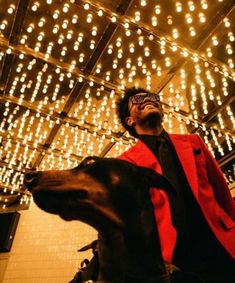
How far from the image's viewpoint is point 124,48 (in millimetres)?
2988

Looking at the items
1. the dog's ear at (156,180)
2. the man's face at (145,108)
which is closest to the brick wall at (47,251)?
the man's face at (145,108)

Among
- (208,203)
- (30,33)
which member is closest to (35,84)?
(30,33)

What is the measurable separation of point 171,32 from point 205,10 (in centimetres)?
35

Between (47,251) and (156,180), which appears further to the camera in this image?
(47,251)

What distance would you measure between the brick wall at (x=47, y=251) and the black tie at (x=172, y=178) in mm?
3438

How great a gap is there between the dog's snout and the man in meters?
0.46

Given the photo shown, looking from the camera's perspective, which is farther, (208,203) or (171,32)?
(171,32)

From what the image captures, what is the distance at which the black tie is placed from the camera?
1.11 meters

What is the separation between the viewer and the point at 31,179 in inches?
32.1

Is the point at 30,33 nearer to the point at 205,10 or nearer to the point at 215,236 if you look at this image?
the point at 205,10

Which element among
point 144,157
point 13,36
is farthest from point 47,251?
point 144,157

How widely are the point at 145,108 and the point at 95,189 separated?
2.67 feet

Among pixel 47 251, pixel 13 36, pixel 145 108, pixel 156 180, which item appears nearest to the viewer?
pixel 156 180

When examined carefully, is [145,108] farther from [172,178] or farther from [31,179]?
[31,179]
